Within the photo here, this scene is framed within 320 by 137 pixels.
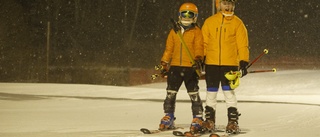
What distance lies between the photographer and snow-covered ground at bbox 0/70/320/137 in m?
9.36

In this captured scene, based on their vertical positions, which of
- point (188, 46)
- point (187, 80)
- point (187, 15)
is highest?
point (187, 15)

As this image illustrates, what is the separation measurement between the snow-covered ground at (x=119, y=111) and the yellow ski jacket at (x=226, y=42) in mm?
1043

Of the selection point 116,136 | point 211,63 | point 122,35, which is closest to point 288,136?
point 211,63

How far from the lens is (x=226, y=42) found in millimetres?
9172

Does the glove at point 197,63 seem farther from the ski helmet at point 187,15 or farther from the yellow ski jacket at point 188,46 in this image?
the ski helmet at point 187,15

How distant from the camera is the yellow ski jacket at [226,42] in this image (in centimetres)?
914

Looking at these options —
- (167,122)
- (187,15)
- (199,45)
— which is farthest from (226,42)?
(167,122)

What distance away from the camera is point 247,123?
1049 centimetres

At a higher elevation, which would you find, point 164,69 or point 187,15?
point 187,15

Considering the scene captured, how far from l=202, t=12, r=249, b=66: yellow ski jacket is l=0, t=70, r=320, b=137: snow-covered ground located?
3.42ft

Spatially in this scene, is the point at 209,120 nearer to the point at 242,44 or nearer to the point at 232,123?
the point at 232,123

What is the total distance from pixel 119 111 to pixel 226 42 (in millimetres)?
3895

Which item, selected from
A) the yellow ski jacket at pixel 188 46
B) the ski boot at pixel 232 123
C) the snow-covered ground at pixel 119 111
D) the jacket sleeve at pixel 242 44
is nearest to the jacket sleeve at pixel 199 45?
the yellow ski jacket at pixel 188 46

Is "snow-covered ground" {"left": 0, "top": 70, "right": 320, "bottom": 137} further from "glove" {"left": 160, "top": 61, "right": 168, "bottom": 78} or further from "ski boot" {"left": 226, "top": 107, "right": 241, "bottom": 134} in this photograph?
"glove" {"left": 160, "top": 61, "right": 168, "bottom": 78}
